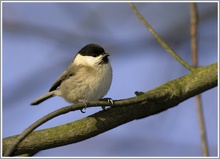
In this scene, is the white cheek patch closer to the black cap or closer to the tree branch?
the black cap

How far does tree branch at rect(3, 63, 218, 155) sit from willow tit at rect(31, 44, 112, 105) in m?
A: 0.29

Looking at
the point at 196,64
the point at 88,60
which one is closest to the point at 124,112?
the point at 196,64

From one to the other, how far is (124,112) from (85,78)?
0.39m

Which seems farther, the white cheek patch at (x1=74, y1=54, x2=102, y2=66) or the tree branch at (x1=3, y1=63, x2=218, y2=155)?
the white cheek patch at (x1=74, y1=54, x2=102, y2=66)

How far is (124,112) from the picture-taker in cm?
186

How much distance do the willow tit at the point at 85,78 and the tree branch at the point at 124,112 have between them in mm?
287

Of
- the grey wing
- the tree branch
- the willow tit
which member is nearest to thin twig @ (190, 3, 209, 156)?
the tree branch

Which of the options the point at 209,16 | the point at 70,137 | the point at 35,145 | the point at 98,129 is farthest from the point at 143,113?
the point at 209,16

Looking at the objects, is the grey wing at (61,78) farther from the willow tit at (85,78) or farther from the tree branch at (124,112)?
the tree branch at (124,112)

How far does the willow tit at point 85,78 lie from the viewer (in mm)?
2125

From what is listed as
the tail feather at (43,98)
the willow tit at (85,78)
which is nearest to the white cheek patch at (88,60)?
the willow tit at (85,78)

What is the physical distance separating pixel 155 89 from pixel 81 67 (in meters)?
0.47

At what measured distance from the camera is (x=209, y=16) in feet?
7.34

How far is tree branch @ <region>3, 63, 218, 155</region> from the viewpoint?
5.43 feet
